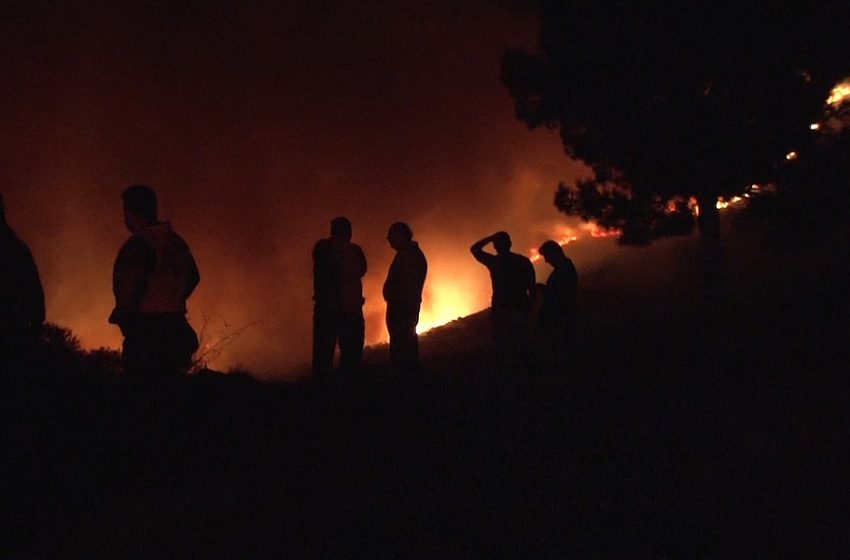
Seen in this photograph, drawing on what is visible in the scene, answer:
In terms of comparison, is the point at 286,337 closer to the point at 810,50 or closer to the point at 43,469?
the point at 810,50

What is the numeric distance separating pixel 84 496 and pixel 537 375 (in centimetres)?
469

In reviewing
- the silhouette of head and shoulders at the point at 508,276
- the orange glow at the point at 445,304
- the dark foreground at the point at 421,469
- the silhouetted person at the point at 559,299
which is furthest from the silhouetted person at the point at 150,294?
the orange glow at the point at 445,304

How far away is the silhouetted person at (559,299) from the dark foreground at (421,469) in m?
0.82

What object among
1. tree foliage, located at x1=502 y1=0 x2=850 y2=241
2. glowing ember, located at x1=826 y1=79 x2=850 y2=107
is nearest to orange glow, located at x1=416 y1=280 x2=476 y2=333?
tree foliage, located at x1=502 y1=0 x2=850 y2=241

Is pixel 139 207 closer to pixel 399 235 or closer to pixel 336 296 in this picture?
pixel 336 296

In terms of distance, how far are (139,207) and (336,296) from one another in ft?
9.33

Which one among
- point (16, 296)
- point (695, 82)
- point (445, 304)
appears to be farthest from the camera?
point (445, 304)

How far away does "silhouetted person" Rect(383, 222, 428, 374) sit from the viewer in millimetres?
7598

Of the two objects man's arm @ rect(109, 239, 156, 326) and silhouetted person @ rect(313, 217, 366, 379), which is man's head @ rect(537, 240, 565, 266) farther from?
man's arm @ rect(109, 239, 156, 326)

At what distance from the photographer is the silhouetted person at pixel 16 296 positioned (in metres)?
4.15

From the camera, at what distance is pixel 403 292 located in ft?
25.0

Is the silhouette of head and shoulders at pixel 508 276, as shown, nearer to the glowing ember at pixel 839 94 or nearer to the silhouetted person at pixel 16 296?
the silhouetted person at pixel 16 296

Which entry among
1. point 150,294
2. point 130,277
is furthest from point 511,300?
point 130,277

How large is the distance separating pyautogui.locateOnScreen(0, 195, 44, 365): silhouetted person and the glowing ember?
35.4 feet
